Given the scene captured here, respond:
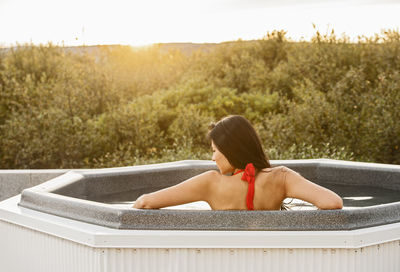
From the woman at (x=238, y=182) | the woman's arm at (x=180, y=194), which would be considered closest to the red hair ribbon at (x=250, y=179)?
the woman at (x=238, y=182)

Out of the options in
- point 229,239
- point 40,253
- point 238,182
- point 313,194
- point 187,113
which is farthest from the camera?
point 187,113

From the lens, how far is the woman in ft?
8.51

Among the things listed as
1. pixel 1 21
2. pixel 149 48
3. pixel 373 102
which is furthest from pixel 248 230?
pixel 149 48

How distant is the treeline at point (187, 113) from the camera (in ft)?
25.2

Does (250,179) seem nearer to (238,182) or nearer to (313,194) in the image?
(238,182)

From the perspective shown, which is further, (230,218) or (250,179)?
(250,179)

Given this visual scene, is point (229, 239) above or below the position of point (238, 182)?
below

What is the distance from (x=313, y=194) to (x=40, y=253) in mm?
1340

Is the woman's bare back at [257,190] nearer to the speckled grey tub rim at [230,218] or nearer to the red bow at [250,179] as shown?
the red bow at [250,179]

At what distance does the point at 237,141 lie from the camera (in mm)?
2598

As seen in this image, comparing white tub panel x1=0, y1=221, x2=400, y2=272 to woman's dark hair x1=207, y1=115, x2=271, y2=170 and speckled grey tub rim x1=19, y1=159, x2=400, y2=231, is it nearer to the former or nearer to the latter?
speckled grey tub rim x1=19, y1=159, x2=400, y2=231

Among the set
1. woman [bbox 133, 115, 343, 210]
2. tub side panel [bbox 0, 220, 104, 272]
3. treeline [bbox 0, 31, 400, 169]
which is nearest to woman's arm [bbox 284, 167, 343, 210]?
woman [bbox 133, 115, 343, 210]

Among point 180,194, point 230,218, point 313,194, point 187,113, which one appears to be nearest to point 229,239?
point 230,218

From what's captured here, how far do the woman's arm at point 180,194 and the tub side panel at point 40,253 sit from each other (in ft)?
1.01
